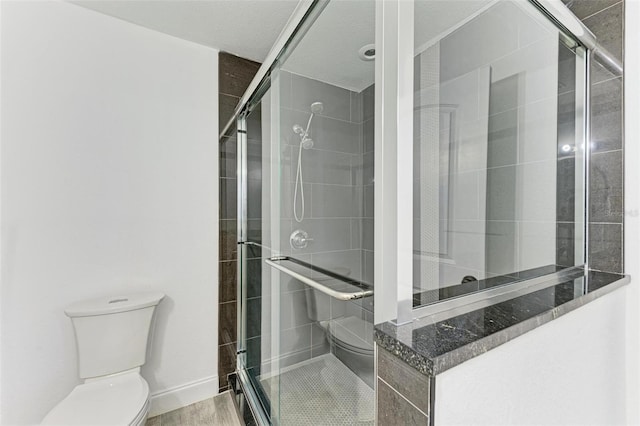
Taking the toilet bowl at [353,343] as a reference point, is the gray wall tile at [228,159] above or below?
above

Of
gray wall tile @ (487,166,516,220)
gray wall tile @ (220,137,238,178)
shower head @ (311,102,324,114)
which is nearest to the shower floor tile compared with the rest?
gray wall tile @ (487,166,516,220)

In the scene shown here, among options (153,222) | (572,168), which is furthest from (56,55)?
(572,168)

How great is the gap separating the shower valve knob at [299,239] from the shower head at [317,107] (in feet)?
1.72

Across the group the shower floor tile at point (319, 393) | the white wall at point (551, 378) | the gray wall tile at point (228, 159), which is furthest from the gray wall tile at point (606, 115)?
the gray wall tile at point (228, 159)

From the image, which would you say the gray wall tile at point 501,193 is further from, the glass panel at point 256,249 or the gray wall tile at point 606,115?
the glass panel at point 256,249

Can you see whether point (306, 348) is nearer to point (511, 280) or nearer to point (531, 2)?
point (511, 280)

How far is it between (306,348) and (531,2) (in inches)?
65.2

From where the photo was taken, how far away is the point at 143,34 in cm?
169

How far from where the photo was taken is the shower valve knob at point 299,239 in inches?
49.9

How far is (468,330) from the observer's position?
590mm

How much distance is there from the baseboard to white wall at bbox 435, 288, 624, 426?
5.82 feet

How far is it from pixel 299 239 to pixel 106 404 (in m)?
1.11

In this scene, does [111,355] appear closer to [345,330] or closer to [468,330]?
[345,330]

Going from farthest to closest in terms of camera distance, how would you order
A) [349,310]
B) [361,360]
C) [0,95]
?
[0,95], [361,360], [349,310]
